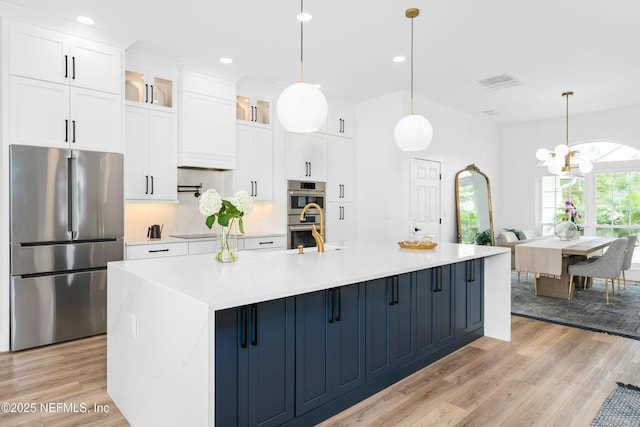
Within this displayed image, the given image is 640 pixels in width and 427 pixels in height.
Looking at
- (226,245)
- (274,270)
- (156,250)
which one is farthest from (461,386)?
(156,250)

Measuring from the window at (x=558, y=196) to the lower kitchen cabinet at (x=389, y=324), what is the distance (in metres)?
5.79

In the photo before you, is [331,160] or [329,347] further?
[331,160]

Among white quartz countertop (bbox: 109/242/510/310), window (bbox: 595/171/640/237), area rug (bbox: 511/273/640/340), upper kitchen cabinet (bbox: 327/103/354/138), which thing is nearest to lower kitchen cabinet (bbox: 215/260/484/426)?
white quartz countertop (bbox: 109/242/510/310)

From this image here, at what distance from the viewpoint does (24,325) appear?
3.33m

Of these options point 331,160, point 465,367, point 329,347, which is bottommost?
point 465,367

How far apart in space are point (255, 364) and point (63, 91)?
3.21 m

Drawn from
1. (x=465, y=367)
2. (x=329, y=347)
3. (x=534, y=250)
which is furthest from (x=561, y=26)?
(x=329, y=347)

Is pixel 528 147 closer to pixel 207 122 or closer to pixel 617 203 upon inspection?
pixel 617 203

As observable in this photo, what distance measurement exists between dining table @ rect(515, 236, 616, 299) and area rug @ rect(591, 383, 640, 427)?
2.27 meters

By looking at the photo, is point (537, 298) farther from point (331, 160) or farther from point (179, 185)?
point (179, 185)

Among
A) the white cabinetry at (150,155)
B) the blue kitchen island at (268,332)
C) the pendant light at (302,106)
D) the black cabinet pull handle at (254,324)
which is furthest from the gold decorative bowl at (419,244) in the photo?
the white cabinetry at (150,155)

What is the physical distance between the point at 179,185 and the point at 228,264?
2.70 meters

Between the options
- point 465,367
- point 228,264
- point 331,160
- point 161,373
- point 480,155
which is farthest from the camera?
point 480,155

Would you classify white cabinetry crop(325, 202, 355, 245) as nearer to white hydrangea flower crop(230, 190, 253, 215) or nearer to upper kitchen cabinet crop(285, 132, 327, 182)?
upper kitchen cabinet crop(285, 132, 327, 182)
